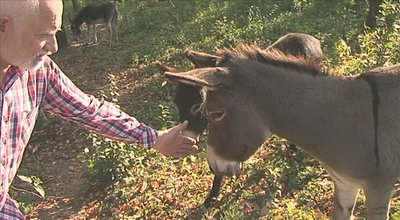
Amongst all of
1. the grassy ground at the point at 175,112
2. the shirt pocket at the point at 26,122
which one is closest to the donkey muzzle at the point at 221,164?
the grassy ground at the point at 175,112

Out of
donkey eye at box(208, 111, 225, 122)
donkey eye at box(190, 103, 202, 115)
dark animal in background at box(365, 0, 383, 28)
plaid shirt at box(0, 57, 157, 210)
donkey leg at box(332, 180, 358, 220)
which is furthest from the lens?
dark animal in background at box(365, 0, 383, 28)

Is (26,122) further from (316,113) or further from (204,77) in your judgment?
(316,113)

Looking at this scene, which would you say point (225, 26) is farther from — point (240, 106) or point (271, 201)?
point (240, 106)

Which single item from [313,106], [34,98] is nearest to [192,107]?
[313,106]

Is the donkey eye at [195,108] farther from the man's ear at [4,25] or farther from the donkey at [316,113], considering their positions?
the man's ear at [4,25]

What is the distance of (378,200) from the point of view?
10.4ft

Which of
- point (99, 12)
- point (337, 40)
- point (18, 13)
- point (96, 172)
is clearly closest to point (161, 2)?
point (99, 12)

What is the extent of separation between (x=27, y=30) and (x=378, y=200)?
2.45m

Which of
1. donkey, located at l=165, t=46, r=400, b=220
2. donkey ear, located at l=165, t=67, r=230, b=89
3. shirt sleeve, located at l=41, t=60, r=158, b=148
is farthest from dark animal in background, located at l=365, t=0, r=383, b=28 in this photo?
shirt sleeve, located at l=41, t=60, r=158, b=148

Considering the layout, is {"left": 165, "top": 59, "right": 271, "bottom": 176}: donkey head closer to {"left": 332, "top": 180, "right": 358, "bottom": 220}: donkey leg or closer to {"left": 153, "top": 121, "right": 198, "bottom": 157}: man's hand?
{"left": 153, "top": 121, "right": 198, "bottom": 157}: man's hand

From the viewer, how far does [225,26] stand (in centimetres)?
1113

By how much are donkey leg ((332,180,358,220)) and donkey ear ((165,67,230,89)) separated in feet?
4.11

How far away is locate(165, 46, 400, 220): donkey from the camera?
3.04 m

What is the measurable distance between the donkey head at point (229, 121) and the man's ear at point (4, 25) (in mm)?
1206
